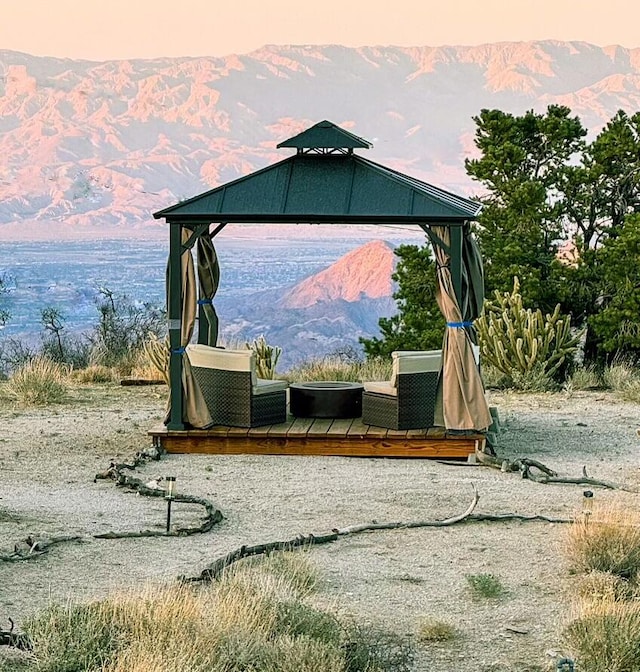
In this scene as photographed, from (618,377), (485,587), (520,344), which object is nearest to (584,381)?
(618,377)

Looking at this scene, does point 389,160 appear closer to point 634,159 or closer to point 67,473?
point 634,159

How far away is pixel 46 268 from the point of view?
41.3m

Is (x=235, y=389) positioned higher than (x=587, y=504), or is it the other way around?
(x=235, y=389)

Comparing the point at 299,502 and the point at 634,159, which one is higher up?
the point at 634,159

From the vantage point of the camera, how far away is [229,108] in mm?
55656

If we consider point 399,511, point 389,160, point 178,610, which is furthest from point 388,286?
point 178,610

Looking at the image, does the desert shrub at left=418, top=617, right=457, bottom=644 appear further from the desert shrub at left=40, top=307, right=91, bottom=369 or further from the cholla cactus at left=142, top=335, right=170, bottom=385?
the desert shrub at left=40, top=307, right=91, bottom=369

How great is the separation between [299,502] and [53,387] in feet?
19.8

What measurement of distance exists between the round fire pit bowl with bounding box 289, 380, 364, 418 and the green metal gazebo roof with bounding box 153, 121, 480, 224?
169 centimetres

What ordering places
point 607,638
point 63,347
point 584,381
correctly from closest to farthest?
point 607,638
point 584,381
point 63,347

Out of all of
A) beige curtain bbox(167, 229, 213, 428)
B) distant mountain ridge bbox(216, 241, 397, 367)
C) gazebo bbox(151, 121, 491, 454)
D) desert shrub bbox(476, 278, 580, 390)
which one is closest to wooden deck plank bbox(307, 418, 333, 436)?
gazebo bbox(151, 121, 491, 454)

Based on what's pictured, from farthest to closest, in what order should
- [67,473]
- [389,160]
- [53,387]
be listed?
[389,160] → [53,387] → [67,473]

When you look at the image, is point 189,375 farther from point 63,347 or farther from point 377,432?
point 63,347

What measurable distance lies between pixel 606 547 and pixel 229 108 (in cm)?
5097
